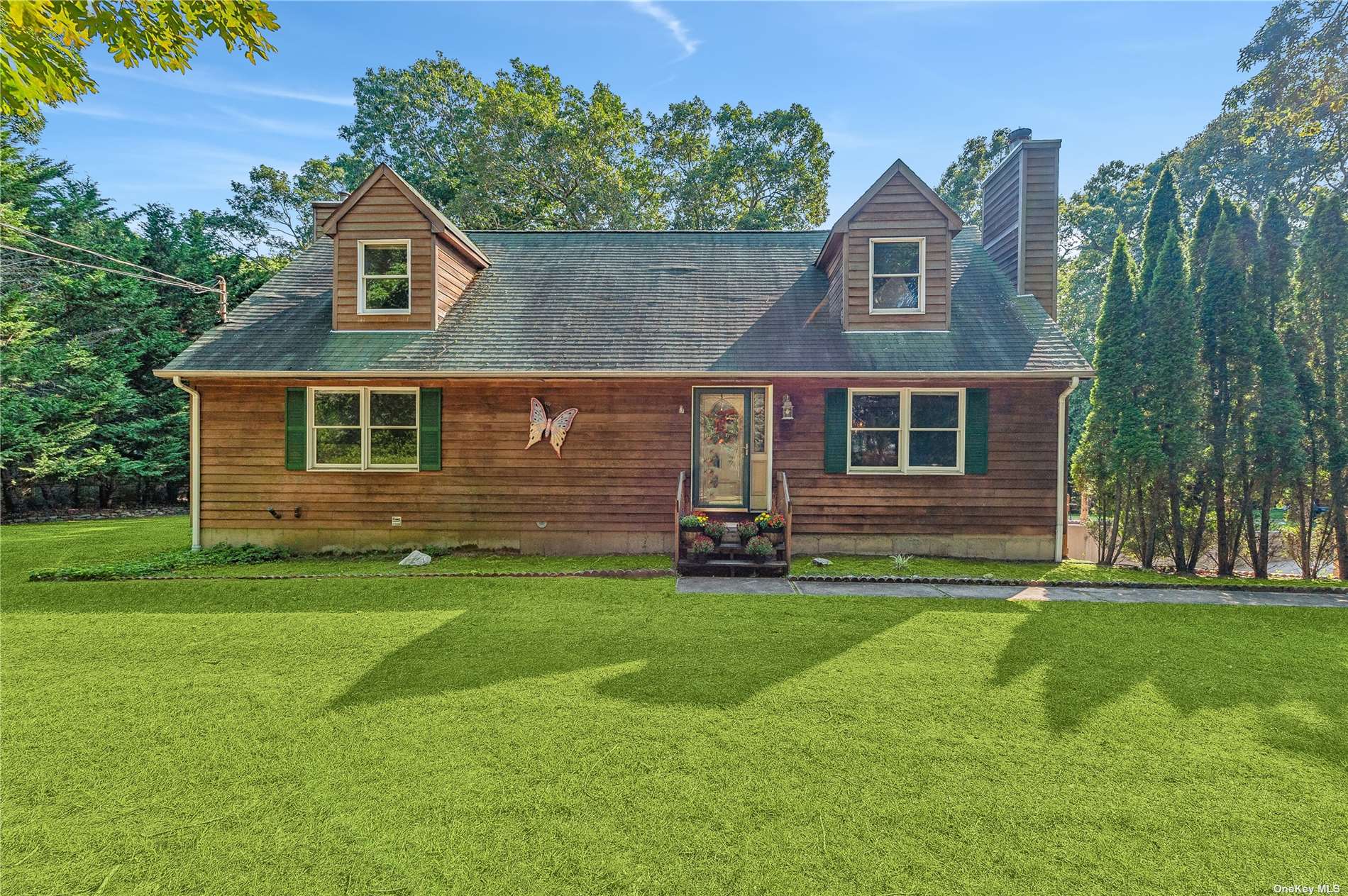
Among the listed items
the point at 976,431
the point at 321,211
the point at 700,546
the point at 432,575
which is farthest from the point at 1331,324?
the point at 321,211

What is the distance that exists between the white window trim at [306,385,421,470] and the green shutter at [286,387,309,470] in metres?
0.05

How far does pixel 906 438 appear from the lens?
8617mm

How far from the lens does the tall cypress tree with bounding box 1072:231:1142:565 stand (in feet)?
27.3

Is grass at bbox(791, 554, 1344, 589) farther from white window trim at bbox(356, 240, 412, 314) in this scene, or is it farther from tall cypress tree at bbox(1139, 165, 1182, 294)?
white window trim at bbox(356, 240, 412, 314)

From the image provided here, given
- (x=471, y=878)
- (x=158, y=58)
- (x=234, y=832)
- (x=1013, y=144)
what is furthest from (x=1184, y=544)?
(x=158, y=58)

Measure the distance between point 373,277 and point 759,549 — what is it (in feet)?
26.2

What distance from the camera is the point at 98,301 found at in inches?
590

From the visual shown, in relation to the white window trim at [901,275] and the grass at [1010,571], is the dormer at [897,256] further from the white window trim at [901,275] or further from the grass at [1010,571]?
the grass at [1010,571]

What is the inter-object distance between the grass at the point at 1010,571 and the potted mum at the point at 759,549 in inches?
18.1

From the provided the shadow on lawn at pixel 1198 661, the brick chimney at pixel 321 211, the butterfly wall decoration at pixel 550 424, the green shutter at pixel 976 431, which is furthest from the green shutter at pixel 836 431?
the brick chimney at pixel 321 211

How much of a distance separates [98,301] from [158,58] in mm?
15693

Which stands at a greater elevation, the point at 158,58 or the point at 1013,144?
the point at 1013,144

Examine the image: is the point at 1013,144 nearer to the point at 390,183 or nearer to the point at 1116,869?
the point at 390,183

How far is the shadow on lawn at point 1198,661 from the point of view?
363cm
